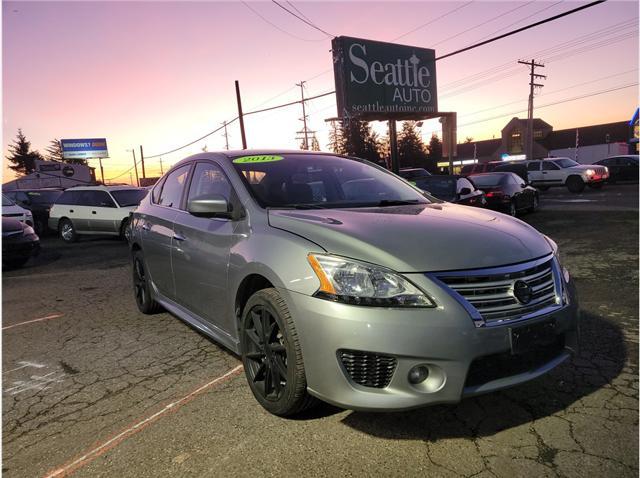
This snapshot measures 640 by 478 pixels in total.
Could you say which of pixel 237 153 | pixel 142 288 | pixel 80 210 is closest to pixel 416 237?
pixel 237 153

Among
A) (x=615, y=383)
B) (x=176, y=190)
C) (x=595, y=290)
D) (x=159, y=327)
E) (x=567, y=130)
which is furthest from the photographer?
(x=567, y=130)

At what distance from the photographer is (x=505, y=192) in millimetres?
11102

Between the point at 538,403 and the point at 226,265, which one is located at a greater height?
the point at 226,265

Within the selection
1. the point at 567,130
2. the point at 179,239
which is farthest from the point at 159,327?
the point at 567,130

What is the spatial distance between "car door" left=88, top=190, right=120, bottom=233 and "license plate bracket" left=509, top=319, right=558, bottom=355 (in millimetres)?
11720

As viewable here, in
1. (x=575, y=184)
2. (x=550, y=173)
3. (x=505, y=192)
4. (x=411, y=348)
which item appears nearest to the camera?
(x=411, y=348)

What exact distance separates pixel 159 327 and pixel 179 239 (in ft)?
4.20

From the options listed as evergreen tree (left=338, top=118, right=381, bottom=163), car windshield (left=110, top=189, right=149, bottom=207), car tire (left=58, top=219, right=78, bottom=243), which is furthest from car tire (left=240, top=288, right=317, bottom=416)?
evergreen tree (left=338, top=118, right=381, bottom=163)

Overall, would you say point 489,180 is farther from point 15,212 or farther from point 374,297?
point 15,212

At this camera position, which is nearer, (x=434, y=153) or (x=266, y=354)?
(x=266, y=354)

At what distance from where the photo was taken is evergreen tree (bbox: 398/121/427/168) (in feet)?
211

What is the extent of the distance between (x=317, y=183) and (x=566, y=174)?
21760mm

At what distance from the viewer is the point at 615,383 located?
2783mm

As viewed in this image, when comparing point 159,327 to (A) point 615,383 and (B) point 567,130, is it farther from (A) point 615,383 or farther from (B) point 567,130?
(B) point 567,130
